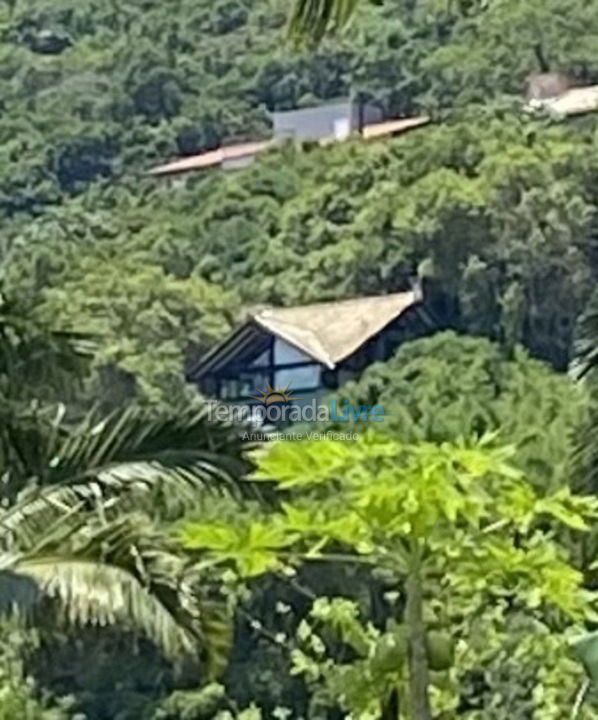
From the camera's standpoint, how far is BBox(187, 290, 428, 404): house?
90.3 ft

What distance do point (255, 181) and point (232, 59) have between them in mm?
5543

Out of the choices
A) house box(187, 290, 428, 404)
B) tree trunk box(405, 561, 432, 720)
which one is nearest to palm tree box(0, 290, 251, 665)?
tree trunk box(405, 561, 432, 720)

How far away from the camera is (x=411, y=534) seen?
15.2 feet

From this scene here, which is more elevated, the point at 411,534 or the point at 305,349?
the point at 411,534

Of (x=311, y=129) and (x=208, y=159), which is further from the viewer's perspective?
(x=311, y=129)

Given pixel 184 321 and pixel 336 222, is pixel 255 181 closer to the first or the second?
pixel 336 222

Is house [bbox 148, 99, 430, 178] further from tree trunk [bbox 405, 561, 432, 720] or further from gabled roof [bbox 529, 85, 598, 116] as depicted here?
tree trunk [bbox 405, 561, 432, 720]

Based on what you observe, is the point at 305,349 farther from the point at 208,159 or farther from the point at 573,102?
the point at 208,159

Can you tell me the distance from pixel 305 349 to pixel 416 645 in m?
24.1

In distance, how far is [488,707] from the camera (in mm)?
15508

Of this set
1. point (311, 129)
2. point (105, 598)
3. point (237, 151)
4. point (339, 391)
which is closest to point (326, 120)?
point (311, 129)

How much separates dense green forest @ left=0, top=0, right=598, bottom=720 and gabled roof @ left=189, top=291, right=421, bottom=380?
408mm

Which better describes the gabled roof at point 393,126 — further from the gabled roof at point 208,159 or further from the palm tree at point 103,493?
the palm tree at point 103,493

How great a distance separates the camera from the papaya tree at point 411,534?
466 cm
